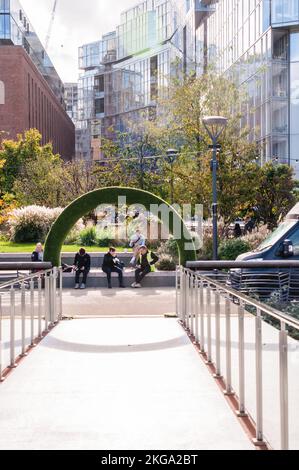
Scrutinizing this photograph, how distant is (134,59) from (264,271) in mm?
110894

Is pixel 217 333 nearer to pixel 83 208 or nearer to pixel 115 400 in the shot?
pixel 115 400

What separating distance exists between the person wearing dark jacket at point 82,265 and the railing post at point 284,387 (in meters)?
18.2

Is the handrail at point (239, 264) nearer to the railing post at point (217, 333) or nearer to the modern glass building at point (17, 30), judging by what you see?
the railing post at point (217, 333)

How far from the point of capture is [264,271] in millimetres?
16438

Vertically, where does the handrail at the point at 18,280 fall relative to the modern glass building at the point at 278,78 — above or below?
below

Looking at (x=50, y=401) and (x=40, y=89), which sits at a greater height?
(x=40, y=89)

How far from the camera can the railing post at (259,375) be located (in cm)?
500

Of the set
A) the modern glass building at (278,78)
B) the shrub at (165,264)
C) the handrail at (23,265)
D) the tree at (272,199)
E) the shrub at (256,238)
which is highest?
the modern glass building at (278,78)

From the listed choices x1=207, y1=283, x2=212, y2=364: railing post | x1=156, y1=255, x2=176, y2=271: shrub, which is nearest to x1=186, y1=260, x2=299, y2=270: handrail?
x1=207, y1=283, x2=212, y2=364: railing post

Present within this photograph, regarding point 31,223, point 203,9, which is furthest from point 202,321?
point 203,9

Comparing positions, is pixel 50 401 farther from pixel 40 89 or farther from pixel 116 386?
pixel 40 89

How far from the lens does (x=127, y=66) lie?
125562 mm

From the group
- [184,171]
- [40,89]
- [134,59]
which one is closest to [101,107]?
[134,59]

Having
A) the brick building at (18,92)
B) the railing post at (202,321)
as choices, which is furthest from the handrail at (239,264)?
the brick building at (18,92)
